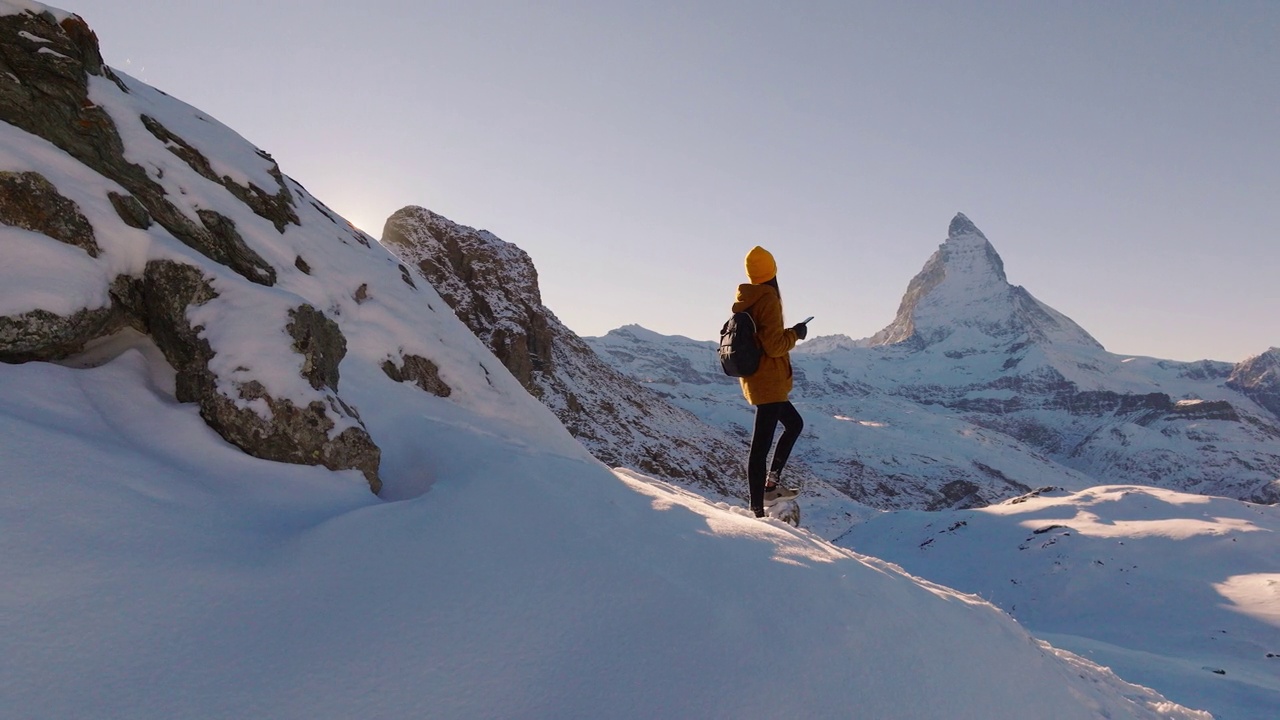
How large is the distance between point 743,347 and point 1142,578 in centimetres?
1035

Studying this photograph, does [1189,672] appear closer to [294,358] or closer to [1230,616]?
[1230,616]

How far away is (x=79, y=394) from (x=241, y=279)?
141 cm

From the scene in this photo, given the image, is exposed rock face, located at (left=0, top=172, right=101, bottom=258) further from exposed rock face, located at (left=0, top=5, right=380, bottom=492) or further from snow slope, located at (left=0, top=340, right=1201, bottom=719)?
snow slope, located at (left=0, top=340, right=1201, bottom=719)

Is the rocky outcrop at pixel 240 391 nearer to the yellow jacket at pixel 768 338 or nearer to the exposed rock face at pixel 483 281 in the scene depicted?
the yellow jacket at pixel 768 338

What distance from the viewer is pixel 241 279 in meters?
4.97

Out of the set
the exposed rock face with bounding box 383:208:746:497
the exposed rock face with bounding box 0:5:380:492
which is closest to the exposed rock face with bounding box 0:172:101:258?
the exposed rock face with bounding box 0:5:380:492

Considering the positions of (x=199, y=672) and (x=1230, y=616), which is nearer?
(x=199, y=672)

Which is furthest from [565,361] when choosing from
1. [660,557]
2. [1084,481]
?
[1084,481]

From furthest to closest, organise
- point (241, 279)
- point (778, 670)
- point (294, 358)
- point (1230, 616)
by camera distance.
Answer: point (1230, 616) → point (241, 279) → point (294, 358) → point (778, 670)

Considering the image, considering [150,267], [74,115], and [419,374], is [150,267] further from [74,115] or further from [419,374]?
[419,374]

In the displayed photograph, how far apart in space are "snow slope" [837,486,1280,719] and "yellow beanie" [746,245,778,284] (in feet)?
19.6

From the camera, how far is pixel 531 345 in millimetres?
44031

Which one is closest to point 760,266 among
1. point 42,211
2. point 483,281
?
A: point 42,211

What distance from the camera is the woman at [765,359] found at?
250 inches
